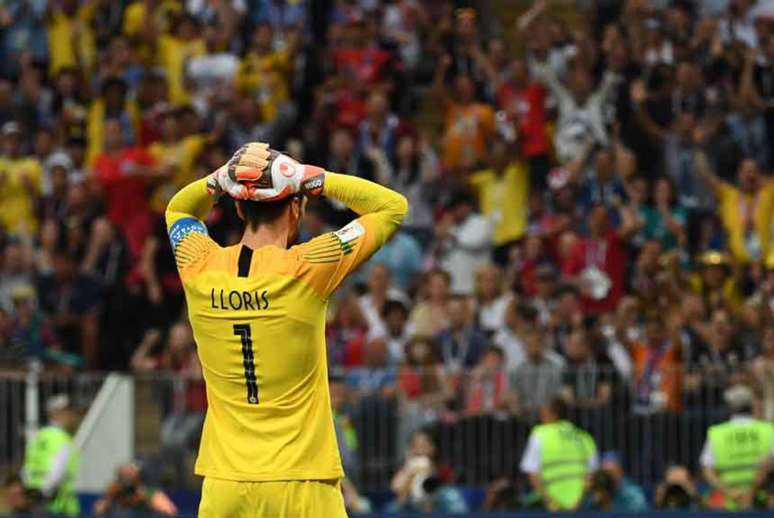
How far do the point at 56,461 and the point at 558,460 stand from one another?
3.80 metres

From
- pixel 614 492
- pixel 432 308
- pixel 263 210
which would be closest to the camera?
pixel 263 210

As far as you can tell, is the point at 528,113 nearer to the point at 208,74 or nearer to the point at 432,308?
the point at 432,308

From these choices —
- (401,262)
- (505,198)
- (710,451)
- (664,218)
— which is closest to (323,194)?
(710,451)

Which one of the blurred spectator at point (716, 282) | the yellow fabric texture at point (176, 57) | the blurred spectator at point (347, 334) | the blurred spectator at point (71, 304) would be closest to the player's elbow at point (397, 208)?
the blurred spectator at point (347, 334)

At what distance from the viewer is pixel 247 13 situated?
20.4 meters

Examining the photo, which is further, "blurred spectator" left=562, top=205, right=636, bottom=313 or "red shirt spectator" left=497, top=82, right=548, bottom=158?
"red shirt spectator" left=497, top=82, right=548, bottom=158

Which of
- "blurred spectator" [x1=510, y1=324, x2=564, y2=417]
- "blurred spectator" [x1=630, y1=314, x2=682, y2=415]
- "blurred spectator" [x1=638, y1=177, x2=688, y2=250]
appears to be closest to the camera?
"blurred spectator" [x1=630, y1=314, x2=682, y2=415]

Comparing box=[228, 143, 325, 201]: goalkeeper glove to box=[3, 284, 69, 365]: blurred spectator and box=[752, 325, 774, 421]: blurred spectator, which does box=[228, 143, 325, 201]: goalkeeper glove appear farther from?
box=[3, 284, 69, 365]: blurred spectator

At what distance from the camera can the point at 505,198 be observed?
18.6m

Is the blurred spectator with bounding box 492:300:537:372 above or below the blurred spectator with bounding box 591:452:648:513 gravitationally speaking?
above

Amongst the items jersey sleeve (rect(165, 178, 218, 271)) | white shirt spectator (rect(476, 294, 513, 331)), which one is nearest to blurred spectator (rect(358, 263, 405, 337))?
white shirt spectator (rect(476, 294, 513, 331))

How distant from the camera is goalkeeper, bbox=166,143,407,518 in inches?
284

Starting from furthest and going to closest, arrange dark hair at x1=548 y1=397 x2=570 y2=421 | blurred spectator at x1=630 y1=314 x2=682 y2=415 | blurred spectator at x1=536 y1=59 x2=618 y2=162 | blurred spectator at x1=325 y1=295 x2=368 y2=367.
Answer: blurred spectator at x1=536 y1=59 x2=618 y2=162, blurred spectator at x1=325 y1=295 x2=368 y2=367, blurred spectator at x1=630 y1=314 x2=682 y2=415, dark hair at x1=548 y1=397 x2=570 y2=421

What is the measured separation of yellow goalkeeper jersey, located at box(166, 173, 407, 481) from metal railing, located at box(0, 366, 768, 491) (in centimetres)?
832
